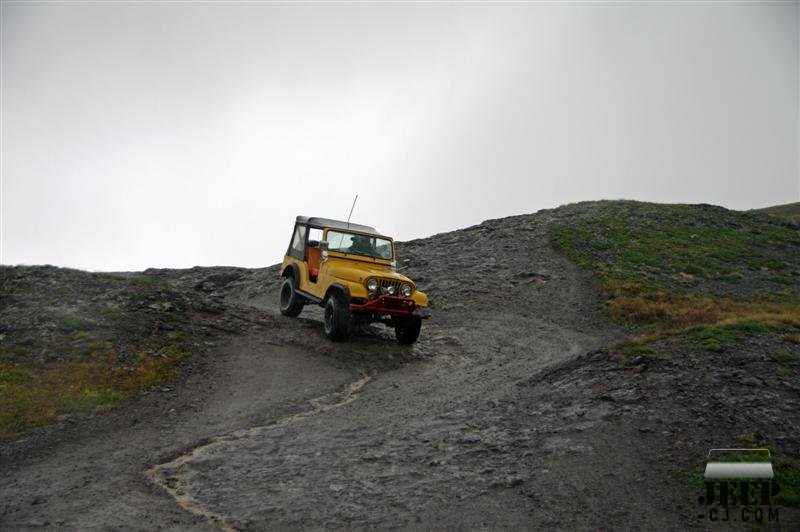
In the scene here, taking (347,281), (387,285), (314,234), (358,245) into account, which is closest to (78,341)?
(347,281)

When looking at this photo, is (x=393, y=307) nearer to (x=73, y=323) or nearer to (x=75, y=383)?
(x=75, y=383)

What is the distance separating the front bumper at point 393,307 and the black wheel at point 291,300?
13.9ft

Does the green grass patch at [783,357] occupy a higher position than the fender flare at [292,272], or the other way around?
the fender flare at [292,272]

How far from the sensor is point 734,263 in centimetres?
2945

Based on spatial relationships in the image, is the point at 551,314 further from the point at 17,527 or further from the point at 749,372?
the point at 17,527

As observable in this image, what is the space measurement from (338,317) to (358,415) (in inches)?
211

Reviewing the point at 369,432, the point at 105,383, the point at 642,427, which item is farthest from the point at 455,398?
the point at 105,383

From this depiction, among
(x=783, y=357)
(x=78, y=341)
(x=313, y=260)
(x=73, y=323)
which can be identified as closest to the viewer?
(x=783, y=357)

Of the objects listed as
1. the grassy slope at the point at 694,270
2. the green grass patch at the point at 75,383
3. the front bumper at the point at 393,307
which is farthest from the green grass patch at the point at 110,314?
the grassy slope at the point at 694,270

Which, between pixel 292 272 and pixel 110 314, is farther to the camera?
pixel 292 272

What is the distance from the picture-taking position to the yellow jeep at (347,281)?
15156 millimetres

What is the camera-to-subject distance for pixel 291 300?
62.0ft

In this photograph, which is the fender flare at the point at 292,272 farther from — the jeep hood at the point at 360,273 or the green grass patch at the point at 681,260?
the green grass patch at the point at 681,260

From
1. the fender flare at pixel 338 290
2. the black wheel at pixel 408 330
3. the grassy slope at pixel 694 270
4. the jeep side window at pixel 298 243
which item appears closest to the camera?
the grassy slope at pixel 694 270
